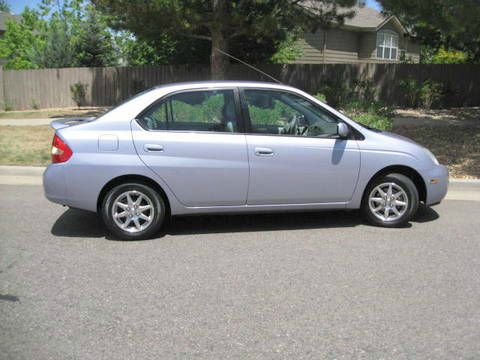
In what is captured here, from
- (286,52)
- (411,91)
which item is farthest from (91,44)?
(411,91)

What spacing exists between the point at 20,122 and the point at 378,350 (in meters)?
15.2

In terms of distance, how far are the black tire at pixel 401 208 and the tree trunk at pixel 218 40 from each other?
11287mm

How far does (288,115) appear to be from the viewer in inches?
234

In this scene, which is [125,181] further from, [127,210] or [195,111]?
[195,111]

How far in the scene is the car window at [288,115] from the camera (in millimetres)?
5844

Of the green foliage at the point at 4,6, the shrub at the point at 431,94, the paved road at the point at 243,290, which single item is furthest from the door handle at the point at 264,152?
the green foliage at the point at 4,6

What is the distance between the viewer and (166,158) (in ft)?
18.0

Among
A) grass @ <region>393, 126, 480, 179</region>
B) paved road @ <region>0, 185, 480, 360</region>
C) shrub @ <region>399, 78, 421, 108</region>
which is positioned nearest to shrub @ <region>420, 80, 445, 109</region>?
shrub @ <region>399, 78, 421, 108</region>

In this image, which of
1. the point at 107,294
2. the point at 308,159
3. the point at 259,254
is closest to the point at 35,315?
the point at 107,294

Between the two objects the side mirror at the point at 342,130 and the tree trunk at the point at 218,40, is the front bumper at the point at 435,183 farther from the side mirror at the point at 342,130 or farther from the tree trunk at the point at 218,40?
the tree trunk at the point at 218,40

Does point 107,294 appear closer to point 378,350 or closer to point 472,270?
point 378,350

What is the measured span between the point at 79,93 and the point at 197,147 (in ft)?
60.8

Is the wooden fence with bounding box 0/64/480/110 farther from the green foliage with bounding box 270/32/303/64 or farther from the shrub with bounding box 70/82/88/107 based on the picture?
the green foliage with bounding box 270/32/303/64

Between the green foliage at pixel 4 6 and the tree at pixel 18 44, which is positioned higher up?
the green foliage at pixel 4 6
